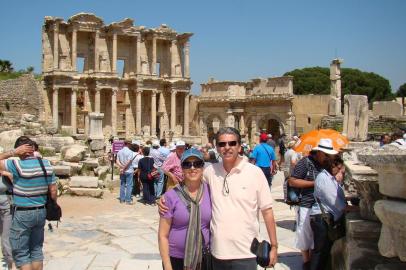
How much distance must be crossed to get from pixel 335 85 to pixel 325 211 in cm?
2691

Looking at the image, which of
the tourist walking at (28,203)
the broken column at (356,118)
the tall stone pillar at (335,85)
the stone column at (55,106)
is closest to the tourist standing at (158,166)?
the broken column at (356,118)

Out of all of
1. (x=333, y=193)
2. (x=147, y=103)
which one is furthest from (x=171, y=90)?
(x=333, y=193)

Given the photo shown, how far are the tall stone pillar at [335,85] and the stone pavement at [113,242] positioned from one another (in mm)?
20822

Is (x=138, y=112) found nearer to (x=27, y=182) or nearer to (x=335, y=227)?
(x=27, y=182)

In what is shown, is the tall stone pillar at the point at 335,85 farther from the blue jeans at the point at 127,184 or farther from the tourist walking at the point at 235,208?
the tourist walking at the point at 235,208

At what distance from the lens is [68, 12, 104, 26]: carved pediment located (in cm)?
3850

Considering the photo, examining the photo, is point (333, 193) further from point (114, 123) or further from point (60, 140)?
point (114, 123)

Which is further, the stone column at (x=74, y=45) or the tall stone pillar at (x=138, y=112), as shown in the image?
the tall stone pillar at (x=138, y=112)

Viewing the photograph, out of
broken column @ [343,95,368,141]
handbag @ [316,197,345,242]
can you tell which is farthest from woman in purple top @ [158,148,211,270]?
broken column @ [343,95,368,141]

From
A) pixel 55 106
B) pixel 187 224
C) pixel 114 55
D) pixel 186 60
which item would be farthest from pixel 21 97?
pixel 187 224

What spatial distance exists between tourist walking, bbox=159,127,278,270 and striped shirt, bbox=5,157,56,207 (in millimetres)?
2197

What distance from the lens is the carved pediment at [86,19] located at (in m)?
38.5

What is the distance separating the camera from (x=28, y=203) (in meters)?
5.33

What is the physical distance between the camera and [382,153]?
3.15 m
